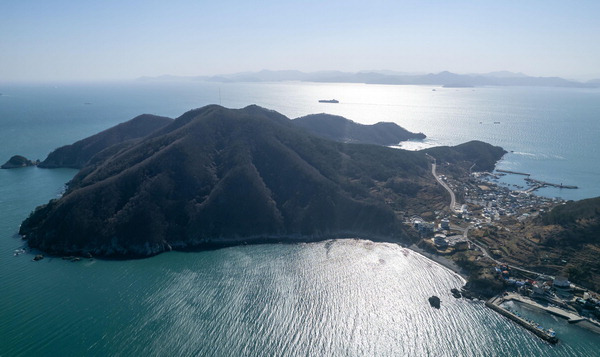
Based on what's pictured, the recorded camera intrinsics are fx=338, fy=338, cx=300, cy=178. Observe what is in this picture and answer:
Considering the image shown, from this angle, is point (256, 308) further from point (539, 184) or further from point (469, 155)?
point (469, 155)

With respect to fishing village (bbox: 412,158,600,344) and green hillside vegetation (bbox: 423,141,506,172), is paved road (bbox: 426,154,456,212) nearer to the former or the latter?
fishing village (bbox: 412,158,600,344)

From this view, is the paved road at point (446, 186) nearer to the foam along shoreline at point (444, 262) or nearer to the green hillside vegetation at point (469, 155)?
the green hillside vegetation at point (469, 155)

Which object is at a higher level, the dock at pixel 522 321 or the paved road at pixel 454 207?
the paved road at pixel 454 207

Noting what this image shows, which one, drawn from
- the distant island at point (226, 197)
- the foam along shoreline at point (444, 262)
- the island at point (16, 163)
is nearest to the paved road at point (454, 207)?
the distant island at point (226, 197)

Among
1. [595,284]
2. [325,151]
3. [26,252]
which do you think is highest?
[325,151]

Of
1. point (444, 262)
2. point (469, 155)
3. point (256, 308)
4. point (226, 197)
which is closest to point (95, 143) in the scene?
point (226, 197)

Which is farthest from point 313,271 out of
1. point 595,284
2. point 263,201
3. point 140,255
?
point 595,284

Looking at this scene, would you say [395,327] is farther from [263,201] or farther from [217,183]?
[217,183]
